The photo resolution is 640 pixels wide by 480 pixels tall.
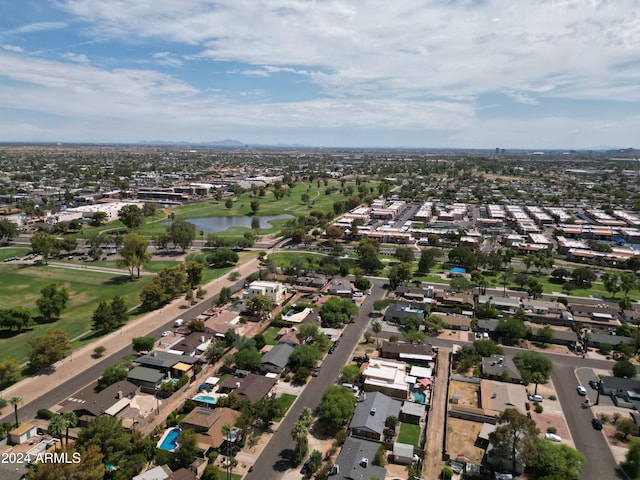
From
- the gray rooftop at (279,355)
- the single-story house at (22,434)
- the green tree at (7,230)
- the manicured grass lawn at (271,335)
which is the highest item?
the green tree at (7,230)

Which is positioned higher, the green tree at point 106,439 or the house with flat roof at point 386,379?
the green tree at point 106,439

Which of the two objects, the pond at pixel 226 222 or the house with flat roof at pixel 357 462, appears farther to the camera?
the pond at pixel 226 222

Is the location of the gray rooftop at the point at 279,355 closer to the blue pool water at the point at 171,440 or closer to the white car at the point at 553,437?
the blue pool water at the point at 171,440

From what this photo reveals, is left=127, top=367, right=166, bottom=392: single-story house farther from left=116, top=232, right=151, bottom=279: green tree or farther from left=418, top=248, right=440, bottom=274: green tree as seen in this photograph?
left=418, top=248, right=440, bottom=274: green tree

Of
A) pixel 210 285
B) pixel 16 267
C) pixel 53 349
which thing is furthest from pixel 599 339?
pixel 16 267

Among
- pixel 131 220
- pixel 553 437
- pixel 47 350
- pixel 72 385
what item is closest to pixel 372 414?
pixel 553 437

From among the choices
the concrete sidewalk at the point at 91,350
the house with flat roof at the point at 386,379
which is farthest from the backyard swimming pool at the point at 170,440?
the house with flat roof at the point at 386,379
